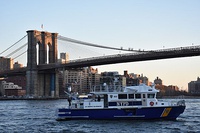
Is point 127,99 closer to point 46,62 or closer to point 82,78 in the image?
point 46,62

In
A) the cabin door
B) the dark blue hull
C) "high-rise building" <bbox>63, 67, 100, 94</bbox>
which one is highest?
"high-rise building" <bbox>63, 67, 100, 94</bbox>

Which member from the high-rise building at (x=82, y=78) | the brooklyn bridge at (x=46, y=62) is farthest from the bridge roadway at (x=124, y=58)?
the high-rise building at (x=82, y=78)

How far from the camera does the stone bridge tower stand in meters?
99.4

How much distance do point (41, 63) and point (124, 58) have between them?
31679 millimetres

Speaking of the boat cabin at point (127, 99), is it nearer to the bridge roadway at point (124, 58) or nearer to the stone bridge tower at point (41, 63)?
the bridge roadway at point (124, 58)

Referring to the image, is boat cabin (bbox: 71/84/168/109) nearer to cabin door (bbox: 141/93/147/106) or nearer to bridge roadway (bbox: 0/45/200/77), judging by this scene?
cabin door (bbox: 141/93/147/106)

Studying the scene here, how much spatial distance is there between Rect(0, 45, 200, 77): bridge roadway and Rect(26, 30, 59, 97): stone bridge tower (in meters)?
2.50

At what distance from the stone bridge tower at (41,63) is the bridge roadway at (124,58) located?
2.50m

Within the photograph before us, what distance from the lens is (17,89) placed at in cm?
15038

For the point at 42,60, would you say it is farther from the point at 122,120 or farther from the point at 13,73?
the point at 122,120

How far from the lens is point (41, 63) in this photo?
10356cm

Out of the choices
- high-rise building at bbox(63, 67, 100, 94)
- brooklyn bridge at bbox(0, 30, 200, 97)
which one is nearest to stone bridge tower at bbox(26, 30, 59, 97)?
brooklyn bridge at bbox(0, 30, 200, 97)

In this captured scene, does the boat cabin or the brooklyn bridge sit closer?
the boat cabin

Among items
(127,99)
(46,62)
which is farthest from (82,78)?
(127,99)
